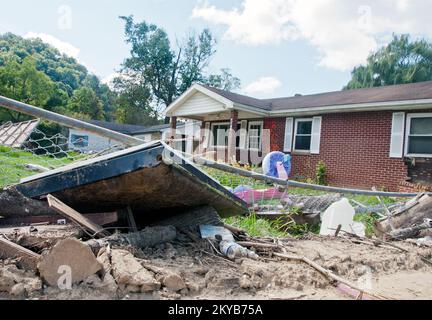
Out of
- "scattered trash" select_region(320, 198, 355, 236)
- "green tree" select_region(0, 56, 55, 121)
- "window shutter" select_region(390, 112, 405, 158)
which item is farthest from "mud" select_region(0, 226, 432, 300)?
"green tree" select_region(0, 56, 55, 121)

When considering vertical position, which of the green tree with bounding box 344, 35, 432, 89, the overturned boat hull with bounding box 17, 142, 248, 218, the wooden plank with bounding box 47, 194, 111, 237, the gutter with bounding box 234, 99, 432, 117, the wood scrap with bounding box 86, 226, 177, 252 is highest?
the green tree with bounding box 344, 35, 432, 89

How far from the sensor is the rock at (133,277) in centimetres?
153

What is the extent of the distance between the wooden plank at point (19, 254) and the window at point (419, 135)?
11.3 meters

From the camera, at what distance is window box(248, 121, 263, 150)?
50.1 ft

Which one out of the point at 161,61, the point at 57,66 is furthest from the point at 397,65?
the point at 57,66

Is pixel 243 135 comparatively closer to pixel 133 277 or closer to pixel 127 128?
pixel 133 277

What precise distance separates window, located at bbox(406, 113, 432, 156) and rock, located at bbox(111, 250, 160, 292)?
36.1 feet

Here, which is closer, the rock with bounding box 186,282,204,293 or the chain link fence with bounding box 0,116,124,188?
the rock with bounding box 186,282,204,293

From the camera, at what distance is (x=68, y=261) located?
1525 millimetres

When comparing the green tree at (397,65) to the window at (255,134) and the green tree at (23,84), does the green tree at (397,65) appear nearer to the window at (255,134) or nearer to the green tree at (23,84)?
the window at (255,134)

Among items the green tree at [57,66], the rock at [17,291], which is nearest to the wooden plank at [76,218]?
the rock at [17,291]

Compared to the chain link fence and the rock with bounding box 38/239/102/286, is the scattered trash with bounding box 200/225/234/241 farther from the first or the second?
the chain link fence

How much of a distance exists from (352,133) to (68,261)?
11845 mm
